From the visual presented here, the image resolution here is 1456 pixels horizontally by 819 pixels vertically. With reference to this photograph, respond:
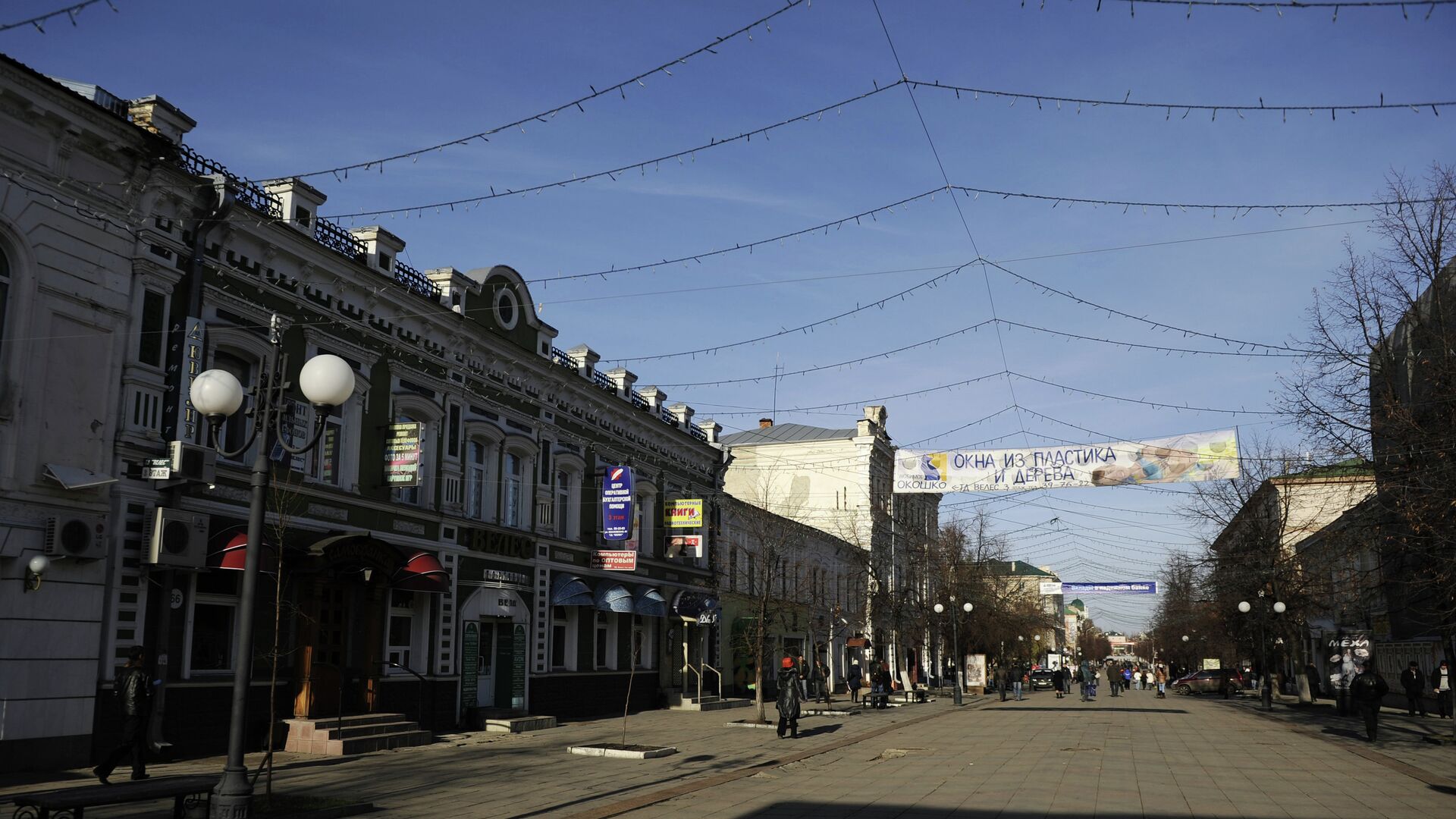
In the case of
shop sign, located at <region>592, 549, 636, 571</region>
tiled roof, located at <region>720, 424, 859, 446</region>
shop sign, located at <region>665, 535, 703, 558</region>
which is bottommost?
shop sign, located at <region>592, 549, 636, 571</region>

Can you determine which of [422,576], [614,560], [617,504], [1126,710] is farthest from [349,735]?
[1126,710]

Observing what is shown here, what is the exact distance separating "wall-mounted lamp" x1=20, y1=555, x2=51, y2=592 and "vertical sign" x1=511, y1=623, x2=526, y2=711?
1276 centimetres

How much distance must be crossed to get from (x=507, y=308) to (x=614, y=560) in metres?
7.48

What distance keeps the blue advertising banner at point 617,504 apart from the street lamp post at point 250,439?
18349mm

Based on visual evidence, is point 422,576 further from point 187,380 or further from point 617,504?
point 617,504

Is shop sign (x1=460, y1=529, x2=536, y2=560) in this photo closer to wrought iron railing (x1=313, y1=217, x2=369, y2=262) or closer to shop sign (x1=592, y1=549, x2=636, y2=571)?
shop sign (x1=592, y1=549, x2=636, y2=571)

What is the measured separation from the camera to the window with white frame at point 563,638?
28.6 m

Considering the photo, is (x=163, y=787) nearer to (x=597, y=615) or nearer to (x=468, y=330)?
(x=468, y=330)

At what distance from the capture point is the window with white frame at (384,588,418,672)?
21922mm

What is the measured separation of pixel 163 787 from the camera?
9.73 metres

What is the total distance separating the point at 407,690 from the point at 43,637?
8198mm

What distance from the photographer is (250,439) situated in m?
10.3

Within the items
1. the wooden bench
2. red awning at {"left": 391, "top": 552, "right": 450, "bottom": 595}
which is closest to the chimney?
red awning at {"left": 391, "top": 552, "right": 450, "bottom": 595}

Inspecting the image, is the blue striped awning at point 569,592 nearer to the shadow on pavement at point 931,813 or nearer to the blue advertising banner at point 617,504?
the blue advertising banner at point 617,504
